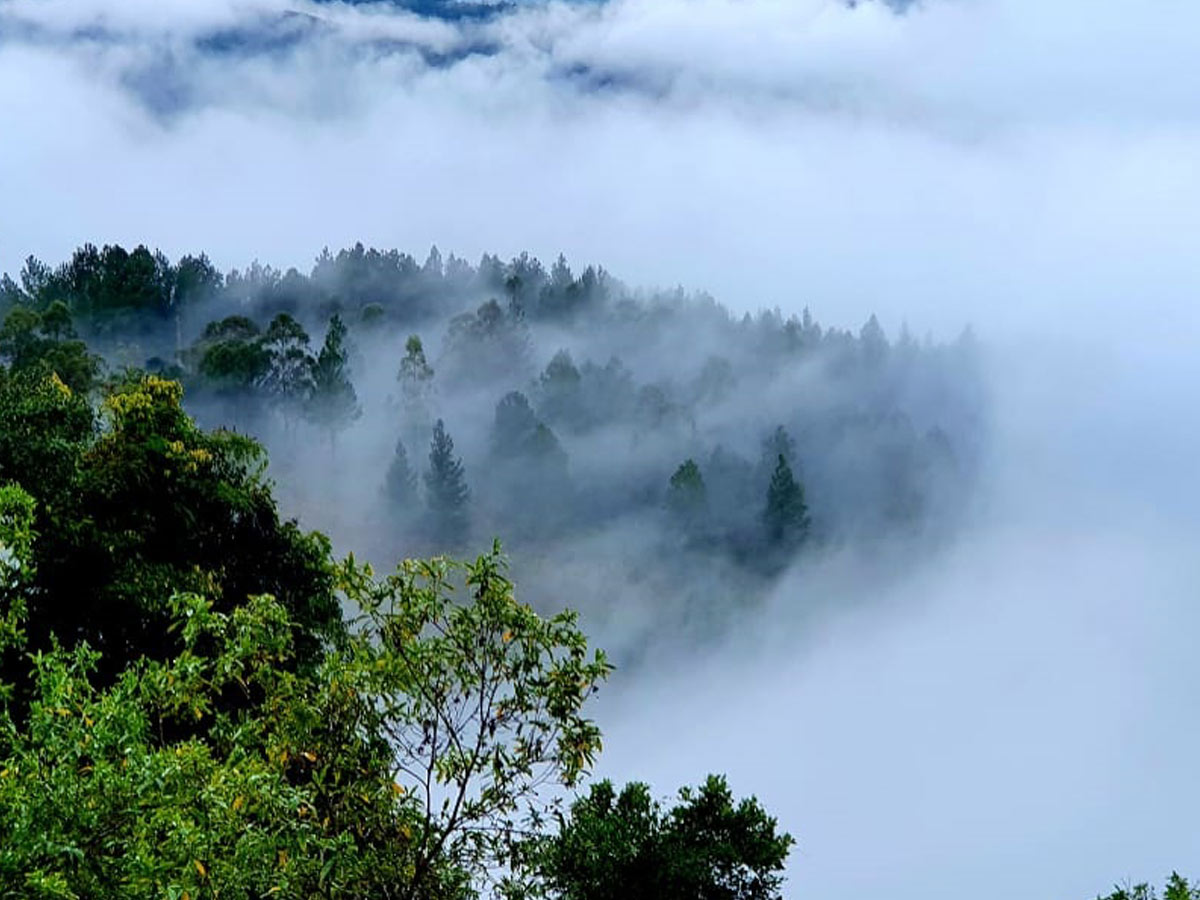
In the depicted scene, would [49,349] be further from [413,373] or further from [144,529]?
[144,529]

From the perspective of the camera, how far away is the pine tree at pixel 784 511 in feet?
327

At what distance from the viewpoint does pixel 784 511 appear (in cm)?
10075

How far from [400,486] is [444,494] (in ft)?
10.5

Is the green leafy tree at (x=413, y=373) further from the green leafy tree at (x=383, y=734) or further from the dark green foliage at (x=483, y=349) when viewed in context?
the green leafy tree at (x=383, y=734)

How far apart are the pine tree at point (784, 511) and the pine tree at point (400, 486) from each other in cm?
2899

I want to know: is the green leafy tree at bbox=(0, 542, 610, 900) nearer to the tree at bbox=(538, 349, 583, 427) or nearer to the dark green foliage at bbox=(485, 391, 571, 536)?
the dark green foliage at bbox=(485, 391, 571, 536)

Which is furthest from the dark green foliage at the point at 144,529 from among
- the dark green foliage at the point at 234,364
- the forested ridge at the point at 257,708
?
Result: the dark green foliage at the point at 234,364

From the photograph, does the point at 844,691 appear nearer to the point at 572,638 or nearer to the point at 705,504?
the point at 705,504

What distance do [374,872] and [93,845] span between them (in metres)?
2.32

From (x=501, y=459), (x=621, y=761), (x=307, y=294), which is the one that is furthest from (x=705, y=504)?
(x=307, y=294)

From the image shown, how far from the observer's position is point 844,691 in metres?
102

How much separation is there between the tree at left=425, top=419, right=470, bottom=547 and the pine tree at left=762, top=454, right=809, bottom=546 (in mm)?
25553

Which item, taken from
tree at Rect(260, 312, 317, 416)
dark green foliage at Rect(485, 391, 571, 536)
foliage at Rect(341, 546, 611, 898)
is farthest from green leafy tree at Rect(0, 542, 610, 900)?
dark green foliage at Rect(485, 391, 571, 536)

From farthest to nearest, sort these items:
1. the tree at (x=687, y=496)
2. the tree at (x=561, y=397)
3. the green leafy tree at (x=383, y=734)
Answer: the tree at (x=561, y=397)
the tree at (x=687, y=496)
the green leafy tree at (x=383, y=734)
